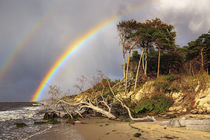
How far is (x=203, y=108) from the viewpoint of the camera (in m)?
14.7

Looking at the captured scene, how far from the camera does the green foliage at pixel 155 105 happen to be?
16770 millimetres

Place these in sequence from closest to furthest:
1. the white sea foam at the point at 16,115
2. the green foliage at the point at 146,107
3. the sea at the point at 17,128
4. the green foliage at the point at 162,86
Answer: the sea at the point at 17,128, the green foliage at the point at 146,107, the green foliage at the point at 162,86, the white sea foam at the point at 16,115

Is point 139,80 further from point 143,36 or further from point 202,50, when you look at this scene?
point 202,50

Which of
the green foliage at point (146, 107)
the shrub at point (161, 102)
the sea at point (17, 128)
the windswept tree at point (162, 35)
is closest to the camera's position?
the sea at point (17, 128)

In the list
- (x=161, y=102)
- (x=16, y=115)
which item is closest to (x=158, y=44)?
(x=161, y=102)

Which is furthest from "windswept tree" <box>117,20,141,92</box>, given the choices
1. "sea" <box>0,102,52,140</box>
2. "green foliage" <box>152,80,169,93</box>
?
"sea" <box>0,102,52,140</box>

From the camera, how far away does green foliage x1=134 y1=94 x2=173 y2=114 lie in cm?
1677

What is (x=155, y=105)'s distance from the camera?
1692 cm

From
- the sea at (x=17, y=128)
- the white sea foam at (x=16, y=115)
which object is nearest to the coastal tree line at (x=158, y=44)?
the sea at (x=17, y=128)

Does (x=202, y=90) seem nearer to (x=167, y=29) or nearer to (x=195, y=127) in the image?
(x=195, y=127)

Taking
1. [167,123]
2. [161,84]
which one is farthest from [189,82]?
[167,123]

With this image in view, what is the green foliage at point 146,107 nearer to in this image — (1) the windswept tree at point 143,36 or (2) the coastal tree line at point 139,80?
(2) the coastal tree line at point 139,80

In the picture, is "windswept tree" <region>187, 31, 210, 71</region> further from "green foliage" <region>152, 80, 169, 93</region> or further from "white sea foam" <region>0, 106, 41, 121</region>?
"white sea foam" <region>0, 106, 41, 121</region>

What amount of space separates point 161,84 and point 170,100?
2.31 meters
